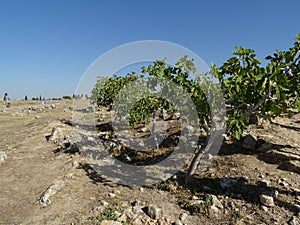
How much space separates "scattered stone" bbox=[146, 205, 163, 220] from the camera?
214 inches

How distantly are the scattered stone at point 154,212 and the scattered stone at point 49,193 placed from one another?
2.79 meters

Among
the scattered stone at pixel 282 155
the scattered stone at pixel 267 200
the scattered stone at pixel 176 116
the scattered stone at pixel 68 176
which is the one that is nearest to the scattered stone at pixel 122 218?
the scattered stone at pixel 68 176

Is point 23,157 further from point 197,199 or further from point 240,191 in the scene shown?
point 240,191

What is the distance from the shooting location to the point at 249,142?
8.78m

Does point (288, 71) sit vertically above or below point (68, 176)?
above

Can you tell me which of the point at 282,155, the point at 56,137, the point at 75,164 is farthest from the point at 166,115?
the point at 282,155

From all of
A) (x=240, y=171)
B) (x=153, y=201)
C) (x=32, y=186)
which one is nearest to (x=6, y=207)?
(x=32, y=186)

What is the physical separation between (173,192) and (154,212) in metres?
1.40

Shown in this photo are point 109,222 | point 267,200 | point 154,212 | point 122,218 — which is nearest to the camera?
point 109,222

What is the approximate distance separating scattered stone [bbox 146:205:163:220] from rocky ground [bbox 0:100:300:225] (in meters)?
0.02

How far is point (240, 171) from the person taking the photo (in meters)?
7.52

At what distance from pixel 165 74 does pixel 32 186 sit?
5.66 meters

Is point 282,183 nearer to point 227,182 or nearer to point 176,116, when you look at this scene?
point 227,182

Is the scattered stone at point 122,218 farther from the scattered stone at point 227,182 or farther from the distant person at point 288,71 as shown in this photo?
the distant person at point 288,71
